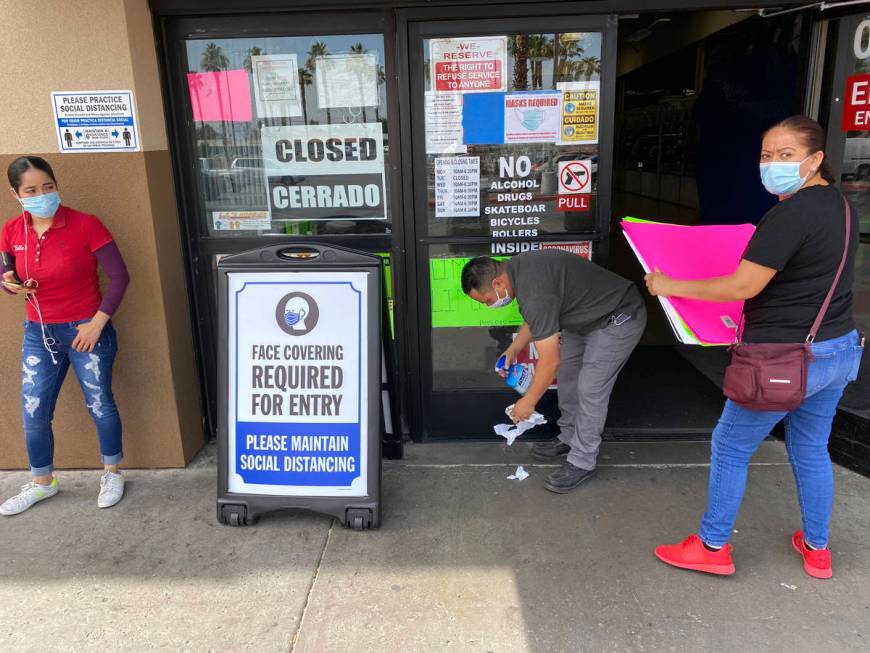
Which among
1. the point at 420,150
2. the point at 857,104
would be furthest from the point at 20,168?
the point at 857,104

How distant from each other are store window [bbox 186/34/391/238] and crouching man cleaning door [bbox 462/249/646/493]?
3.15 ft

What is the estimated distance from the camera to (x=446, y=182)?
3.70m

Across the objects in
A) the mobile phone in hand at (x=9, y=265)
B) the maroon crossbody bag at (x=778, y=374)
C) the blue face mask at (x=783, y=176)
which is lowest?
the maroon crossbody bag at (x=778, y=374)

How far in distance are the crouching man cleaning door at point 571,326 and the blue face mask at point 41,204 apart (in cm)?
201

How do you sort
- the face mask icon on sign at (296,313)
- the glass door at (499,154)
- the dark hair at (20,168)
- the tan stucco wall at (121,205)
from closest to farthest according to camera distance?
the dark hair at (20,168), the face mask icon on sign at (296,313), the tan stucco wall at (121,205), the glass door at (499,154)

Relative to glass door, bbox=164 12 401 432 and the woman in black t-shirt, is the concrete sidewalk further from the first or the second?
glass door, bbox=164 12 401 432

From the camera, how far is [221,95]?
12.0ft

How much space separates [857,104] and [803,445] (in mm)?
2137

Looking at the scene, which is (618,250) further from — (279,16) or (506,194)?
(279,16)

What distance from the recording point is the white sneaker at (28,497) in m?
3.39

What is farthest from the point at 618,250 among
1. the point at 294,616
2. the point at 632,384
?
the point at 294,616

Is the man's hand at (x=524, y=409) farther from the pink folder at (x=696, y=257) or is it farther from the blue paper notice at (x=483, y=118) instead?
the blue paper notice at (x=483, y=118)

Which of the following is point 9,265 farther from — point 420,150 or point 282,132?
point 420,150

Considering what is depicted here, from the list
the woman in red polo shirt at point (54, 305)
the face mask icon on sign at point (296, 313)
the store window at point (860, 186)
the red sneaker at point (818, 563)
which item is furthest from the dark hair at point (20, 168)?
the store window at point (860, 186)
